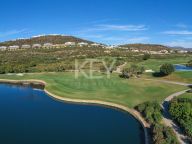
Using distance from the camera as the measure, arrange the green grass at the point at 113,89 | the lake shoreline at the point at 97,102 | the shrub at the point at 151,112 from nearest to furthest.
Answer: the shrub at the point at 151,112
the lake shoreline at the point at 97,102
the green grass at the point at 113,89

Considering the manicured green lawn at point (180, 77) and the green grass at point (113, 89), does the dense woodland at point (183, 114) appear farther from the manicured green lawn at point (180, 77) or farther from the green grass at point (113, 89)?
the manicured green lawn at point (180, 77)

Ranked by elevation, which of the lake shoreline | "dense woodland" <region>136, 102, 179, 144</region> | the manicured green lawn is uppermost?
the manicured green lawn

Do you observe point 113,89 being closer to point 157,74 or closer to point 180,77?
point 180,77

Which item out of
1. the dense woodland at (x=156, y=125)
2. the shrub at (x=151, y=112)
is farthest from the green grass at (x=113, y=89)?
the dense woodland at (x=156, y=125)

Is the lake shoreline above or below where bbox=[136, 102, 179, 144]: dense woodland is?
below

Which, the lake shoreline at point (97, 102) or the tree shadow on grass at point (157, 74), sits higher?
the tree shadow on grass at point (157, 74)

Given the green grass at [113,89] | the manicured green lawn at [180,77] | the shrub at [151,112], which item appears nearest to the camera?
the shrub at [151,112]

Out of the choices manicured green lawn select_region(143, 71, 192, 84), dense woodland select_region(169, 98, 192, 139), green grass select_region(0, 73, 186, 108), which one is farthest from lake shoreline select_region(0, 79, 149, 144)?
manicured green lawn select_region(143, 71, 192, 84)

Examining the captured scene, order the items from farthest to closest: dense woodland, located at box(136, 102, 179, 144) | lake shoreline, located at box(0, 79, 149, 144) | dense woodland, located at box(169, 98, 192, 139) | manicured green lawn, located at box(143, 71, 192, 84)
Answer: manicured green lawn, located at box(143, 71, 192, 84) < lake shoreline, located at box(0, 79, 149, 144) < dense woodland, located at box(169, 98, 192, 139) < dense woodland, located at box(136, 102, 179, 144)

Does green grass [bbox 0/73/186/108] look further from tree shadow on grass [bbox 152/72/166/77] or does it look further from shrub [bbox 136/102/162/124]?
tree shadow on grass [bbox 152/72/166/77]
